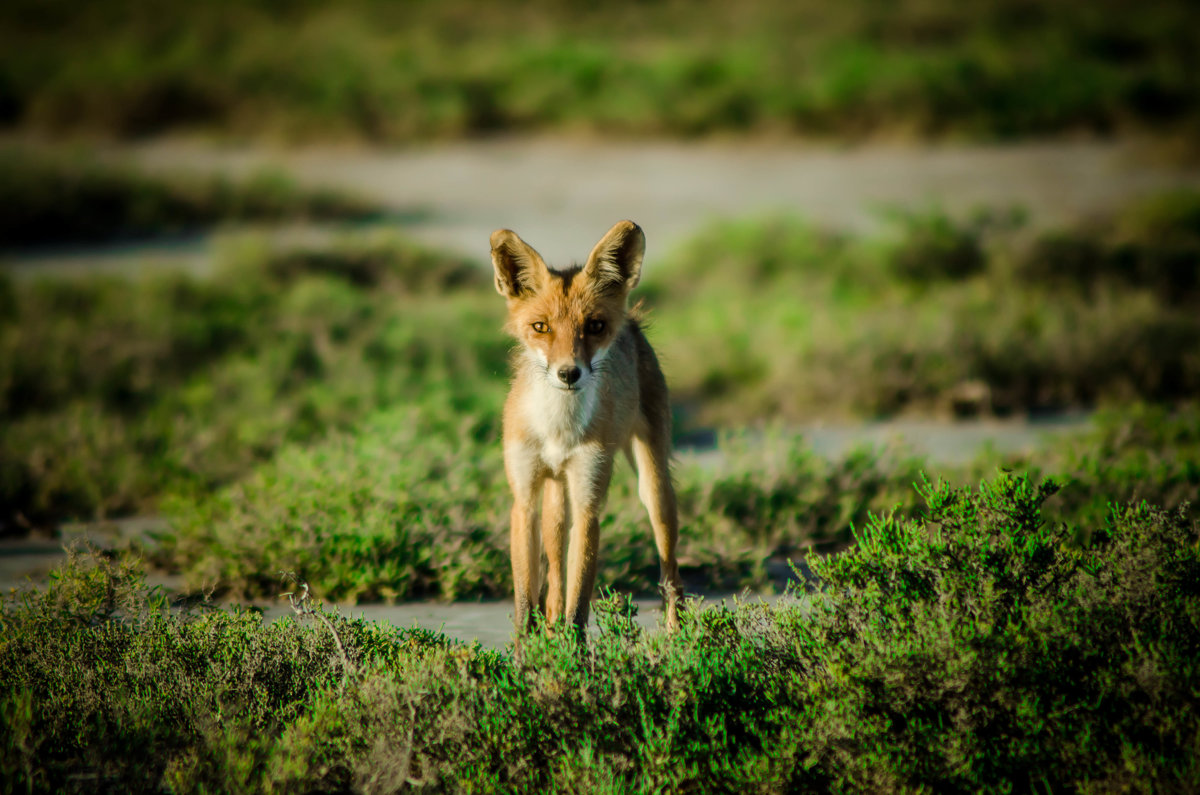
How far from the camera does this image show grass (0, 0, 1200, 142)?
90.7ft

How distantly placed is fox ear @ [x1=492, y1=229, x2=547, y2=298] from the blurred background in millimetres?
1681

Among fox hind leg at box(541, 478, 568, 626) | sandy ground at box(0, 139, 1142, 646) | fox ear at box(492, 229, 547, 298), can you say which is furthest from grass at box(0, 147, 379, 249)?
fox hind leg at box(541, 478, 568, 626)

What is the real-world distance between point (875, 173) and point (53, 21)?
23.9 m

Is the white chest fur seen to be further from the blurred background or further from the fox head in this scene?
the blurred background

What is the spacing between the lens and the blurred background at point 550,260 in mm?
6676

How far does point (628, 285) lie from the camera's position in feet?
15.3

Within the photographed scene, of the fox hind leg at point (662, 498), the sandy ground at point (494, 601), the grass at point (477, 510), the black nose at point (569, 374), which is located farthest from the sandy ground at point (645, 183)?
the black nose at point (569, 374)

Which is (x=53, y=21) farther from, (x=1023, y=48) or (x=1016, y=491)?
(x=1016, y=491)

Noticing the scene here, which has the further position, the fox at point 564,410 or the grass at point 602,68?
the grass at point 602,68

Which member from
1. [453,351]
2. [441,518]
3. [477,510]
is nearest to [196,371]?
[453,351]

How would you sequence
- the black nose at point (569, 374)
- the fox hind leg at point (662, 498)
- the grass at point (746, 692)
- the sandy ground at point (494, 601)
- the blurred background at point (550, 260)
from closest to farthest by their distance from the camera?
the grass at point (746, 692) < the black nose at point (569, 374) < the fox hind leg at point (662, 498) < the sandy ground at point (494, 601) < the blurred background at point (550, 260)

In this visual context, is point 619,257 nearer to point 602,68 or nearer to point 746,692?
point 746,692

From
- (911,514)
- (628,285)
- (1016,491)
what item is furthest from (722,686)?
(911,514)

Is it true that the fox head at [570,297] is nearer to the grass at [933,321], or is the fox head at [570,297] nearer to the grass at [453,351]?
the grass at [453,351]
